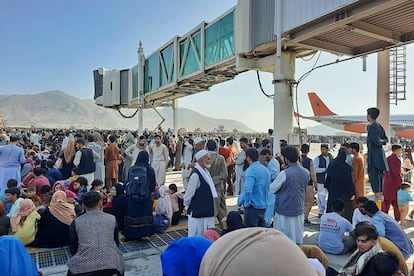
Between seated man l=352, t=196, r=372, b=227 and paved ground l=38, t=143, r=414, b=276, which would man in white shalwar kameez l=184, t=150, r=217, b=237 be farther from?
Answer: seated man l=352, t=196, r=372, b=227

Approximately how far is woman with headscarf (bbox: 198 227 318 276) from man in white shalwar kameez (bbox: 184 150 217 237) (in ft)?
11.3

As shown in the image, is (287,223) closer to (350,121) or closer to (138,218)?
(138,218)

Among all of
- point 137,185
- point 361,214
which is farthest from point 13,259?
point 361,214

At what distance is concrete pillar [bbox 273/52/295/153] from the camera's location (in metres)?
7.86

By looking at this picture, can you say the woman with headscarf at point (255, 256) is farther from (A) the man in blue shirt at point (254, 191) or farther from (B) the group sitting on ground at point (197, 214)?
(A) the man in blue shirt at point (254, 191)

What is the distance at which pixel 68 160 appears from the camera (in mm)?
7746

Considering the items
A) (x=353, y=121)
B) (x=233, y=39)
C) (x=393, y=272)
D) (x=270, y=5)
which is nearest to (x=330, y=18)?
(x=270, y=5)

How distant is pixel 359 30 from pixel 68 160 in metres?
6.79

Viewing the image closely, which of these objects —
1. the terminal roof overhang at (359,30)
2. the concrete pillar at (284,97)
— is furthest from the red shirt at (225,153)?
the terminal roof overhang at (359,30)

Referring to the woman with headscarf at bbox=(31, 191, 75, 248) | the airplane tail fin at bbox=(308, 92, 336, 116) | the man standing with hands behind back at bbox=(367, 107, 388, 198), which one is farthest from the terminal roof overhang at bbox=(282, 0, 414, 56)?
the airplane tail fin at bbox=(308, 92, 336, 116)

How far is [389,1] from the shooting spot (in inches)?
192

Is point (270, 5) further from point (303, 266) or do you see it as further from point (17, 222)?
point (303, 266)

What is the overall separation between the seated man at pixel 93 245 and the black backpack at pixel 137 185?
1.87 meters

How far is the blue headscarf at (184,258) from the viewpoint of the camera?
2023 mm
